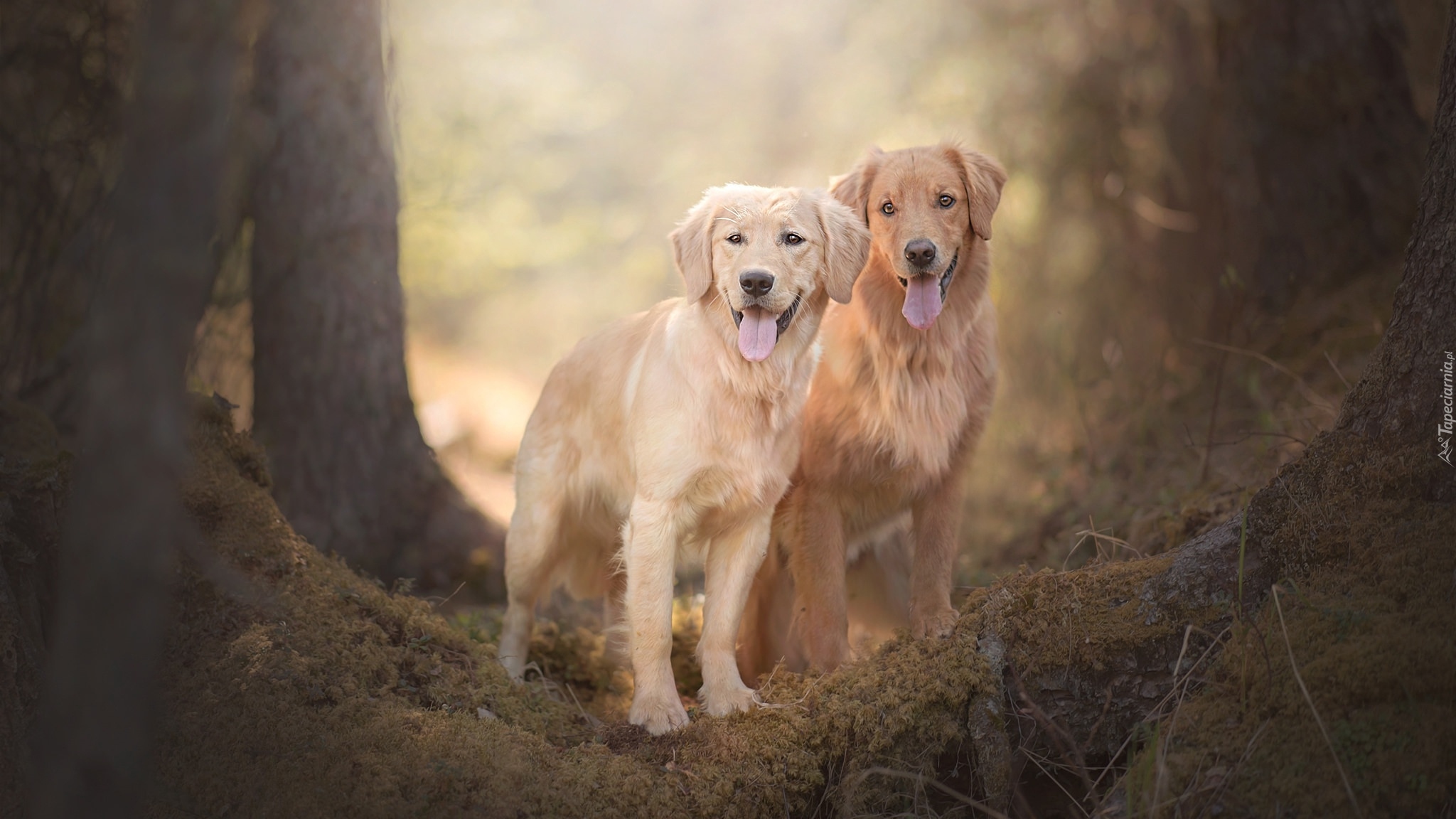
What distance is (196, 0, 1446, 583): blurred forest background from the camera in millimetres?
5211

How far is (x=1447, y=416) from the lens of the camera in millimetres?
2467

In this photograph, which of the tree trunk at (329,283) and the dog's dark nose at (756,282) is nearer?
the dog's dark nose at (756,282)

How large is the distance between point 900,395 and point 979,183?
0.94 m

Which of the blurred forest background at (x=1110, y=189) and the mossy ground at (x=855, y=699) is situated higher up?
the blurred forest background at (x=1110, y=189)

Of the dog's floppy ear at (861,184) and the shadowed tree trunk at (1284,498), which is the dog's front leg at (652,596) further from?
the dog's floppy ear at (861,184)

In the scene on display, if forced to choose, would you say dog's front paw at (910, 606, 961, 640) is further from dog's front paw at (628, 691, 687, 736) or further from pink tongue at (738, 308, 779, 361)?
pink tongue at (738, 308, 779, 361)

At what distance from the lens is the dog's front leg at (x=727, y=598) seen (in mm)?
3408

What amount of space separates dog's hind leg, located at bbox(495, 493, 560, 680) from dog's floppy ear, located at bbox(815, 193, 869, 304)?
155cm

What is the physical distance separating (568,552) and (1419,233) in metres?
3.32

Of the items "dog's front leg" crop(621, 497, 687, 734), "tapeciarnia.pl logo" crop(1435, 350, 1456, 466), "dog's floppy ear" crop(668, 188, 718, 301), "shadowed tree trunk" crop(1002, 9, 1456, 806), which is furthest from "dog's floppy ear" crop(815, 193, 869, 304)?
"tapeciarnia.pl logo" crop(1435, 350, 1456, 466)

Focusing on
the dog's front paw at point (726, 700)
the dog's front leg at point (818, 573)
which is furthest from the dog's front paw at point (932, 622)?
the dog's front paw at point (726, 700)

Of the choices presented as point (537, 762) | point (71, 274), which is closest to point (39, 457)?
point (71, 274)

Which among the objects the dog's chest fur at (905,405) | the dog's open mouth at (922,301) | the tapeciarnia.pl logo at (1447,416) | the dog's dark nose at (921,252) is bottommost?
the dog's chest fur at (905,405)

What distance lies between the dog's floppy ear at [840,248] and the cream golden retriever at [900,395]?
270 millimetres
